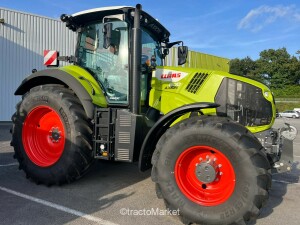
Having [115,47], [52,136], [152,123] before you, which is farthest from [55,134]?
[115,47]

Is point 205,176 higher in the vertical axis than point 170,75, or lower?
lower

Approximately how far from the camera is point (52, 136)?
540cm

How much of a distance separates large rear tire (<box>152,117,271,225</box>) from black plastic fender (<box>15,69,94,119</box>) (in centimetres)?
139

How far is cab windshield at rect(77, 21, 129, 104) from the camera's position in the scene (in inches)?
198

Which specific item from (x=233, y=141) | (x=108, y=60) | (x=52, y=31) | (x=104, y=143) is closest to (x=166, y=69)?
(x=108, y=60)

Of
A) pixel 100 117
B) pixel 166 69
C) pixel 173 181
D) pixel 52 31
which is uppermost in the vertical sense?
pixel 52 31

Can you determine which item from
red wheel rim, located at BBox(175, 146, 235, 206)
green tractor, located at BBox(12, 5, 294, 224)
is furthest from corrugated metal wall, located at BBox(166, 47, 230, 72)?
red wheel rim, located at BBox(175, 146, 235, 206)

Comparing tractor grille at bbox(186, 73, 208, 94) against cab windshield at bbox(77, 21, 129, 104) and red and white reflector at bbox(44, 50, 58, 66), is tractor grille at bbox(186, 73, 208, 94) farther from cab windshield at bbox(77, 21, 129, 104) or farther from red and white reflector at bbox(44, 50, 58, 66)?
red and white reflector at bbox(44, 50, 58, 66)

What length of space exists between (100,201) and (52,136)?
1483 millimetres

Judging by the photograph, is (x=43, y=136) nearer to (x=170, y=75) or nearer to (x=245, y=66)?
(x=170, y=75)

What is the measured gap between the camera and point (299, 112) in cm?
3969

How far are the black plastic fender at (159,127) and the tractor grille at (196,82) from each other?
1.58ft

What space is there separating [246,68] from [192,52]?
5625 cm

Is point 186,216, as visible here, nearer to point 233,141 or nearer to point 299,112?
point 233,141
